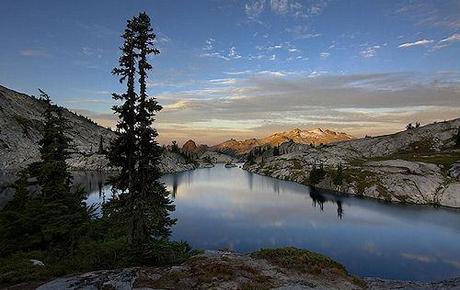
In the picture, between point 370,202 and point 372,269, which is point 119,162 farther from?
point 370,202

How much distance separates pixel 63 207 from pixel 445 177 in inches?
6020

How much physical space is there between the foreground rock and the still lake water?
38847 millimetres

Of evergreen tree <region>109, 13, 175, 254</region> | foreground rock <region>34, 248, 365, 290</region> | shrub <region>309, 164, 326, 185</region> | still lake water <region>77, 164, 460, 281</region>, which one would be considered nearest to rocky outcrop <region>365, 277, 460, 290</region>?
foreground rock <region>34, 248, 365, 290</region>

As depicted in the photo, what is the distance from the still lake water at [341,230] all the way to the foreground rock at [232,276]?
3885cm

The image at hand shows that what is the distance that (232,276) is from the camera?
22469 millimetres

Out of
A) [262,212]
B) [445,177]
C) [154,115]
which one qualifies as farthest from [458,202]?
[154,115]

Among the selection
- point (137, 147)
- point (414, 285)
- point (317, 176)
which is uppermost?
point (137, 147)

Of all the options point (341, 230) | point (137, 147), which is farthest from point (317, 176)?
point (137, 147)

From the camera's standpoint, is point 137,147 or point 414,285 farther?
point 137,147

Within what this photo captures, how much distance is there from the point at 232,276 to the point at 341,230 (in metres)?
74.0

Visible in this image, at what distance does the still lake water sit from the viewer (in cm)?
6560

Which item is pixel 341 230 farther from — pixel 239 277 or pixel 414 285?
pixel 239 277

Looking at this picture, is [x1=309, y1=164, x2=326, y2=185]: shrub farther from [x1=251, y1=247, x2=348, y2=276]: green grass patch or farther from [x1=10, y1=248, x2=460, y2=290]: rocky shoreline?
[x1=10, y1=248, x2=460, y2=290]: rocky shoreline

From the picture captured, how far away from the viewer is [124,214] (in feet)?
110
